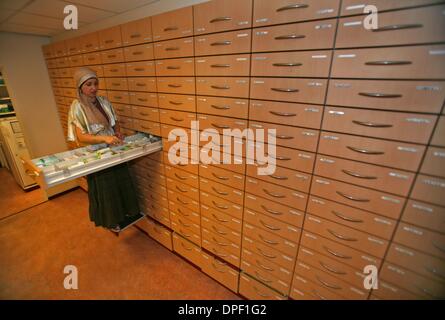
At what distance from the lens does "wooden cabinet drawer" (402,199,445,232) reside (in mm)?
881

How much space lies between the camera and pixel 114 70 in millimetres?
1984

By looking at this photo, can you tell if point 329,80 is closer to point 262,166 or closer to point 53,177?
point 262,166

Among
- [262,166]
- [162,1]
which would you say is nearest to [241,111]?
[262,166]

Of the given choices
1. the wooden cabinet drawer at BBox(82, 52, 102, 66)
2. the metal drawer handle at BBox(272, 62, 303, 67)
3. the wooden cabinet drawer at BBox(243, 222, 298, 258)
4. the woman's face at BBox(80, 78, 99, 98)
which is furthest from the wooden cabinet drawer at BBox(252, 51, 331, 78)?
the wooden cabinet drawer at BBox(82, 52, 102, 66)

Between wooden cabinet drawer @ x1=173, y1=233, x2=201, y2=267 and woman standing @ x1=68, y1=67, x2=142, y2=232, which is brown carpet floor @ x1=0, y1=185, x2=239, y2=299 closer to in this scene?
wooden cabinet drawer @ x1=173, y1=233, x2=201, y2=267

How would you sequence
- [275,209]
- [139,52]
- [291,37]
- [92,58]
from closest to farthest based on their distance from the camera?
[291,37]
[275,209]
[139,52]
[92,58]

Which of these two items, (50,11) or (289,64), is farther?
(50,11)

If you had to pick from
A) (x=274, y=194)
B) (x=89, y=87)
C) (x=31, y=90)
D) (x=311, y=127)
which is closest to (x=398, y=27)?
(x=311, y=127)

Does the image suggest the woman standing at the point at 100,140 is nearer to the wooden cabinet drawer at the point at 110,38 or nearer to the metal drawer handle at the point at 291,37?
the wooden cabinet drawer at the point at 110,38

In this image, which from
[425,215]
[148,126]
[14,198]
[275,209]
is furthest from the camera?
[14,198]

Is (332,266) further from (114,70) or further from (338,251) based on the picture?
(114,70)

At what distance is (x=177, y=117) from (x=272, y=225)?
3.66ft

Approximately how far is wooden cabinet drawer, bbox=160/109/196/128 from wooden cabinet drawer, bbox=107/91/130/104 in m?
0.53
